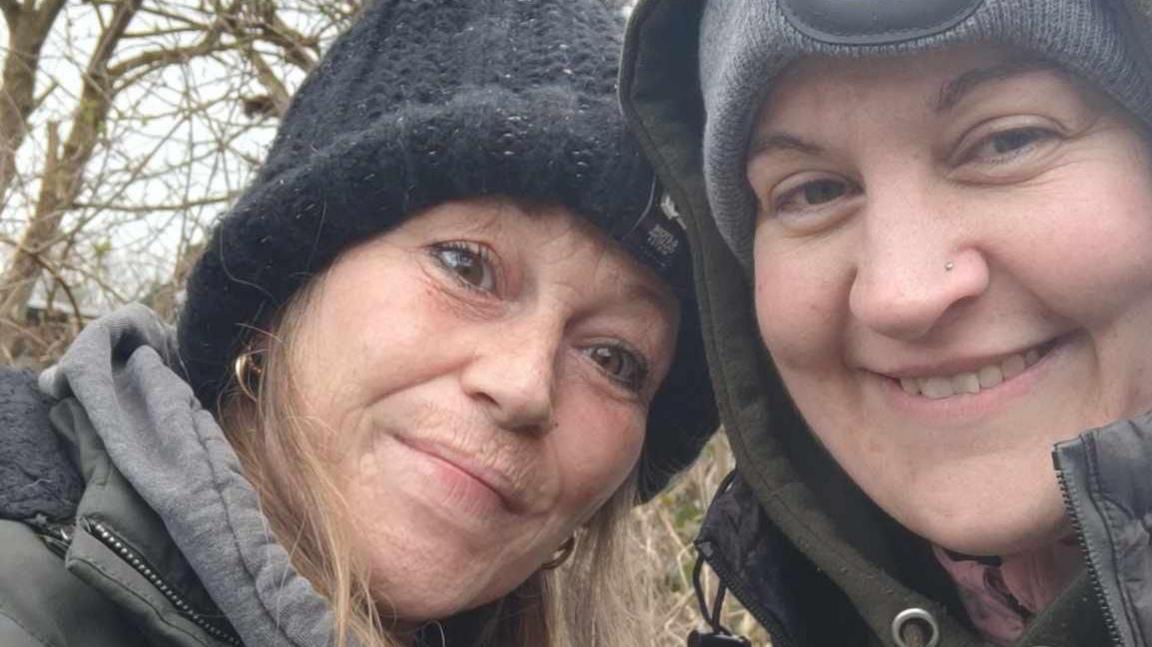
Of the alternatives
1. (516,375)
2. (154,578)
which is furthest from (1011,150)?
(154,578)

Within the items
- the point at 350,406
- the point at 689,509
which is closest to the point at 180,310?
the point at 350,406

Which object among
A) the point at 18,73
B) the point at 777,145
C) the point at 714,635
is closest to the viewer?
the point at 777,145

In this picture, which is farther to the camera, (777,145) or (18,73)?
(18,73)

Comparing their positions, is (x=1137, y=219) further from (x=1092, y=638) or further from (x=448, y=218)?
(x=448, y=218)

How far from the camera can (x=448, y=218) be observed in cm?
208

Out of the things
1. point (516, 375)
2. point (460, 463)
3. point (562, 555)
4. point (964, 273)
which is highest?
point (964, 273)

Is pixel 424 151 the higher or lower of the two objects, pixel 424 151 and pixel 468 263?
the higher

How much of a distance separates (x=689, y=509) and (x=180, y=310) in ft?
9.18

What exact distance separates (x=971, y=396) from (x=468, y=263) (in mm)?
819

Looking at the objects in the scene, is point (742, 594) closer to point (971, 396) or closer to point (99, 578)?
point (971, 396)

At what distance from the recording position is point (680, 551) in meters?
4.34

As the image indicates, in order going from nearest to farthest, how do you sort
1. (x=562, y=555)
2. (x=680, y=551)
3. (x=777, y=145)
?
(x=777, y=145) < (x=562, y=555) < (x=680, y=551)

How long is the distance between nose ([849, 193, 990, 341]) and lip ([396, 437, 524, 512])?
2.18ft

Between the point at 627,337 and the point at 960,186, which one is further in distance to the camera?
the point at 627,337
